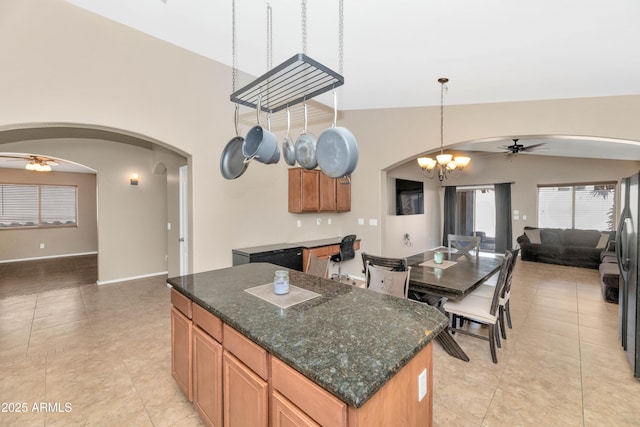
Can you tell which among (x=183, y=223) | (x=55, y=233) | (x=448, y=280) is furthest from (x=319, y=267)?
(x=55, y=233)

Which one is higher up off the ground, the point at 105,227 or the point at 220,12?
the point at 220,12

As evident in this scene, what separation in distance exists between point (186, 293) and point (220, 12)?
2466mm

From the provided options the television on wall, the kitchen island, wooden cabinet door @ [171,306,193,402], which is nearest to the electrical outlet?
the kitchen island

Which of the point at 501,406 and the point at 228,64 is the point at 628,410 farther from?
the point at 228,64

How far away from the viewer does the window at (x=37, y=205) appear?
278 inches

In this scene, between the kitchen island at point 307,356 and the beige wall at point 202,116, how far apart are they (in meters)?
2.04

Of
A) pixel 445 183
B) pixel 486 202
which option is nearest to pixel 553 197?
pixel 486 202

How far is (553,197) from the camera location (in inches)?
295

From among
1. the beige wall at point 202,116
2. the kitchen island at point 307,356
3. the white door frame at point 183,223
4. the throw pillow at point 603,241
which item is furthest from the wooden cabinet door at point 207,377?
the throw pillow at point 603,241

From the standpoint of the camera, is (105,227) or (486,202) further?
(486,202)

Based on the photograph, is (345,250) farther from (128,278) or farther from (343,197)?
(128,278)

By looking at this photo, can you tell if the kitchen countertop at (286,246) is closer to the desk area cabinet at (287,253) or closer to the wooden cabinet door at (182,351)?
the desk area cabinet at (287,253)

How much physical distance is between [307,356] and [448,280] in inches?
77.6

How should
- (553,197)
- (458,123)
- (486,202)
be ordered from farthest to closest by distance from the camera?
1. (486,202)
2. (553,197)
3. (458,123)
